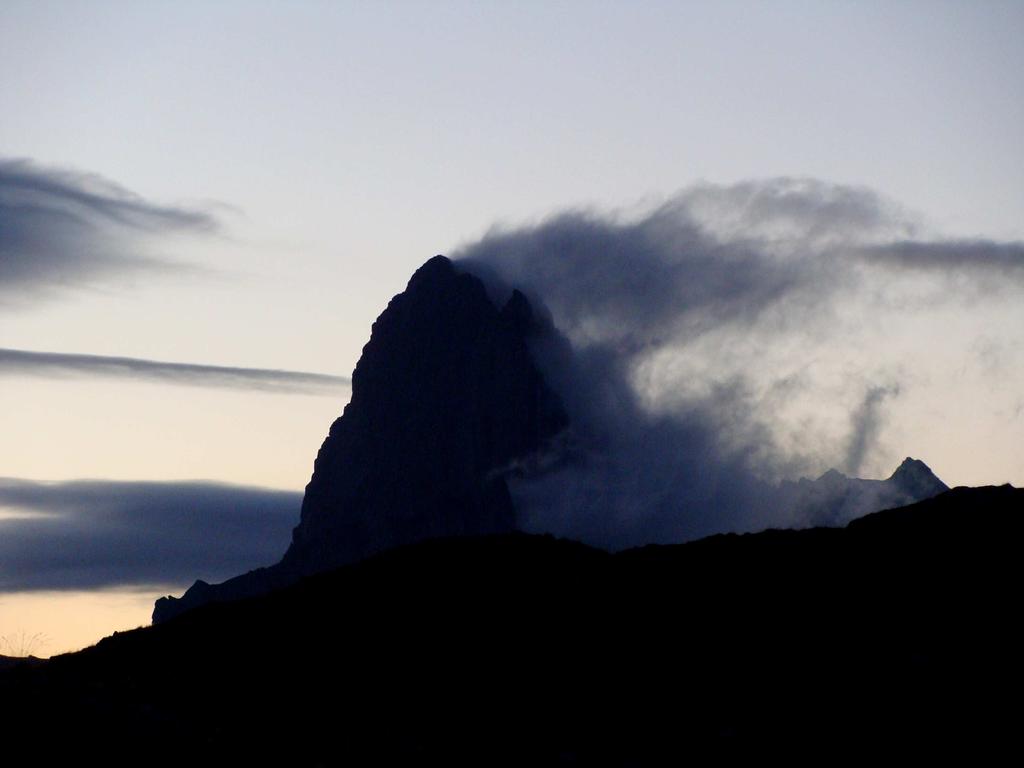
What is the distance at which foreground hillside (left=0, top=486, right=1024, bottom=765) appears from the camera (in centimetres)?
3278

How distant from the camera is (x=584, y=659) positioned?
141ft

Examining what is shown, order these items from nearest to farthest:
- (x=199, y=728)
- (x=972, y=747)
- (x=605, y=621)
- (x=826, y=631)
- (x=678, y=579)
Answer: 1. (x=972, y=747)
2. (x=199, y=728)
3. (x=826, y=631)
4. (x=605, y=621)
5. (x=678, y=579)

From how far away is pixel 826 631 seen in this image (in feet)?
133

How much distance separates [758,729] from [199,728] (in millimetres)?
13633

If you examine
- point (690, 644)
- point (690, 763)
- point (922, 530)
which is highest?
point (922, 530)

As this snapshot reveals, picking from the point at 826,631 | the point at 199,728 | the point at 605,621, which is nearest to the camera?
the point at 199,728

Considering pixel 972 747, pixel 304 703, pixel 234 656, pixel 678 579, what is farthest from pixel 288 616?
pixel 972 747

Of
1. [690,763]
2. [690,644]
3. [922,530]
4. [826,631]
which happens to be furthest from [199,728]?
[922,530]

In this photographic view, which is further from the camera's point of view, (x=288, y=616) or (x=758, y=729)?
(x=288, y=616)

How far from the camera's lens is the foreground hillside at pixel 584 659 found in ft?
108

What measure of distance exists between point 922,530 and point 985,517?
2122 millimetres

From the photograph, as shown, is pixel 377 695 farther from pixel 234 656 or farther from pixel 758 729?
pixel 758 729

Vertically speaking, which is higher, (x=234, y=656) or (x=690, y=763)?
(x=234, y=656)

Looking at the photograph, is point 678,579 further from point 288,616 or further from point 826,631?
point 288,616
